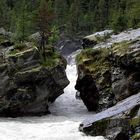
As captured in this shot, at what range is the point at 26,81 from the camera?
46.5 meters

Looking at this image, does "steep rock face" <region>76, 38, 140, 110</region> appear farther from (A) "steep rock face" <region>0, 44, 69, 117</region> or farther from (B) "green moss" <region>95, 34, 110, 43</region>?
Answer: (B) "green moss" <region>95, 34, 110, 43</region>

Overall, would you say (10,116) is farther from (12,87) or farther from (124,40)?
(124,40)

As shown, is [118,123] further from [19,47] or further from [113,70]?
[19,47]

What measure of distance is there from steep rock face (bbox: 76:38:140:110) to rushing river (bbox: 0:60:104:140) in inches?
131

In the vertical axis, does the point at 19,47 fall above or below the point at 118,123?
above

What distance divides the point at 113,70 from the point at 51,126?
38.0ft

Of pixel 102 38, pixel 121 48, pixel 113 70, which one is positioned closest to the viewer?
pixel 121 48

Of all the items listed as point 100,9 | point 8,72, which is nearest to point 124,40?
point 8,72

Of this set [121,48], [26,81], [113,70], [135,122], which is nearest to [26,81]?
[26,81]

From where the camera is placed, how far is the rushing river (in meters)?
34.8

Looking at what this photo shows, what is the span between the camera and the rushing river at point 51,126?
3478cm

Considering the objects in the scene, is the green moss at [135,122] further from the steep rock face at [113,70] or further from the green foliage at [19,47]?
the green foliage at [19,47]

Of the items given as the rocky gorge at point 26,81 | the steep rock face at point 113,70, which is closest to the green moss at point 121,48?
the steep rock face at point 113,70

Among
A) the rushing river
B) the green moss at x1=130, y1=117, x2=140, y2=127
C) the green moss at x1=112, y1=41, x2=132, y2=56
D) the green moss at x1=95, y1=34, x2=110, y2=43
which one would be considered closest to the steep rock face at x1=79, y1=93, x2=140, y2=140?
the green moss at x1=130, y1=117, x2=140, y2=127
